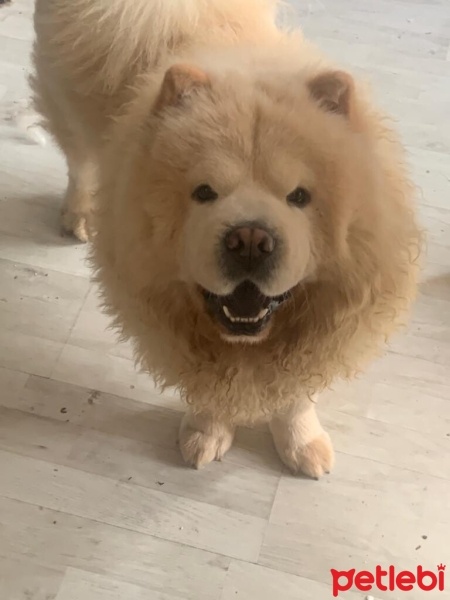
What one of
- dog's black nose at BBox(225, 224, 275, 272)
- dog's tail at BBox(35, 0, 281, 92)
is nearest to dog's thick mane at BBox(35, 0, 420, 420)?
dog's tail at BBox(35, 0, 281, 92)

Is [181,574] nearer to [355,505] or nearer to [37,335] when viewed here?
[355,505]

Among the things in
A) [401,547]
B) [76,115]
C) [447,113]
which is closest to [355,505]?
[401,547]

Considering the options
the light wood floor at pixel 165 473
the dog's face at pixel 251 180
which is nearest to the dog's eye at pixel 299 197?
the dog's face at pixel 251 180

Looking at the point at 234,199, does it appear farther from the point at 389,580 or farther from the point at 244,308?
the point at 389,580

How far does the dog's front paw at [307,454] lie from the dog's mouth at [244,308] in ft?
1.57

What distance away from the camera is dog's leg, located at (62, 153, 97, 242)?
1.47 m

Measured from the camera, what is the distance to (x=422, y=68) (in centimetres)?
186

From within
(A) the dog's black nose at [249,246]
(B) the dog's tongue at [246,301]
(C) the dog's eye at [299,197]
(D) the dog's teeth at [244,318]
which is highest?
(C) the dog's eye at [299,197]

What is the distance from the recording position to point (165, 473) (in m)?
1.33

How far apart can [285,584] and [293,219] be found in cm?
72

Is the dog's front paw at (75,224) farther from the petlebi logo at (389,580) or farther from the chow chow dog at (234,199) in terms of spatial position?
the petlebi logo at (389,580)

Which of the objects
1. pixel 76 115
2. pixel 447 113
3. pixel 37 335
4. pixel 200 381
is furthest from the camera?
pixel 447 113

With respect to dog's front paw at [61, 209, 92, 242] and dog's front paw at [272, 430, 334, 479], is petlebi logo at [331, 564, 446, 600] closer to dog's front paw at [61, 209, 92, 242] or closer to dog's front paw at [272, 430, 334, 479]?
dog's front paw at [272, 430, 334, 479]

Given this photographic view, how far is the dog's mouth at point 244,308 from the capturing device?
827mm
